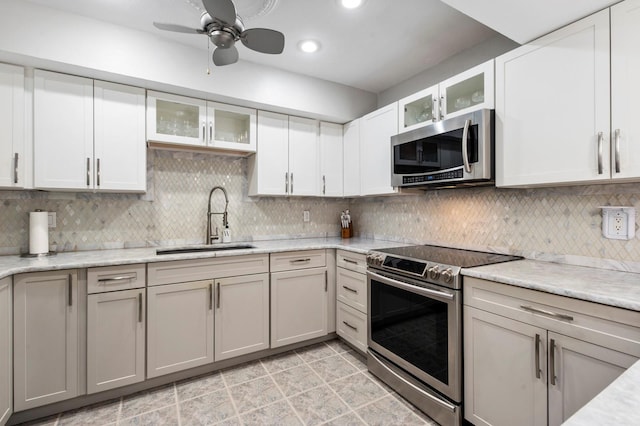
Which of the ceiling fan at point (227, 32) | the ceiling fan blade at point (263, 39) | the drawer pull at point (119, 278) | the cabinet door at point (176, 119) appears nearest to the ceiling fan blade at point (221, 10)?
the ceiling fan at point (227, 32)

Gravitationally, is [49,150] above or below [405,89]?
below

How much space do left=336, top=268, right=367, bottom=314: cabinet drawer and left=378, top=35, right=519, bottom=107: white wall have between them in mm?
1868

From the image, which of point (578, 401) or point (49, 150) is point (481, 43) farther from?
point (49, 150)

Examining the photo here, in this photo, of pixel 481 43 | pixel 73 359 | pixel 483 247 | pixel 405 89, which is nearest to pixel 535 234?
pixel 483 247

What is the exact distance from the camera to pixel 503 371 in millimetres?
1573

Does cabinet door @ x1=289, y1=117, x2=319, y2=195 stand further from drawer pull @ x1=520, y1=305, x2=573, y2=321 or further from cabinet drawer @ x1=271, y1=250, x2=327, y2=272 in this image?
drawer pull @ x1=520, y1=305, x2=573, y2=321

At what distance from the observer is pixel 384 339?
2.29m

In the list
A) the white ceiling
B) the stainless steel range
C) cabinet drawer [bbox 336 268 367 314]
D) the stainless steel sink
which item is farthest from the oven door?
the white ceiling

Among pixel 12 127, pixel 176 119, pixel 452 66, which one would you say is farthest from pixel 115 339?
pixel 452 66

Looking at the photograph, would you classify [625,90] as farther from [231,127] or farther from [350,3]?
[231,127]

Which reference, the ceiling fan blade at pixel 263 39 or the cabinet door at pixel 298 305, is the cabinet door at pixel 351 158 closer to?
the cabinet door at pixel 298 305

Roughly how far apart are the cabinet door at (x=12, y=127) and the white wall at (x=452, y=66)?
3.03 m

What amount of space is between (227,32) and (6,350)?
2.15m

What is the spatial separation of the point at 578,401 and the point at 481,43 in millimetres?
2361
